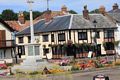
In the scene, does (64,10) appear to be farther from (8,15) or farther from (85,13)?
(8,15)

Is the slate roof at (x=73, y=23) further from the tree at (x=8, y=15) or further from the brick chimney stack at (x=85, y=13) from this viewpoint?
the tree at (x=8, y=15)

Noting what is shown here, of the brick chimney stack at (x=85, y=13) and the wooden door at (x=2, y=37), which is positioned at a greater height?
the brick chimney stack at (x=85, y=13)

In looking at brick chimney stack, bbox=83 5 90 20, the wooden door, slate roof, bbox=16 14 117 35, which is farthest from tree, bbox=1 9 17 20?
the wooden door

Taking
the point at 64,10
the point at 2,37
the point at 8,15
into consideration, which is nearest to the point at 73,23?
the point at 2,37

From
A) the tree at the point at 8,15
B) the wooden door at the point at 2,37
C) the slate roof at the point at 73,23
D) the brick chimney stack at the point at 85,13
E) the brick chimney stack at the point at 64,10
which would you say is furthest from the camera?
the tree at the point at 8,15

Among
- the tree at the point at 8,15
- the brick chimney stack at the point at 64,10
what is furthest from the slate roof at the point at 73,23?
the tree at the point at 8,15

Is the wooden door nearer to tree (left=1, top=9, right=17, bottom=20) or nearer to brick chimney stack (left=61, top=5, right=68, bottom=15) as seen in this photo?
brick chimney stack (left=61, top=5, right=68, bottom=15)

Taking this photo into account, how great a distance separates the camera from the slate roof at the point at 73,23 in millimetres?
63156

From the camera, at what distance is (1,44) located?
191 feet

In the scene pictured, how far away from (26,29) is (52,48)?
25.7ft

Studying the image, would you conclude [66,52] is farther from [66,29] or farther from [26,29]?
[26,29]

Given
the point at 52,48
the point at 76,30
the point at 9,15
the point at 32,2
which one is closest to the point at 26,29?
the point at 52,48

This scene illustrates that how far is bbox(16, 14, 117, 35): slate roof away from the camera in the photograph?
63.2 meters

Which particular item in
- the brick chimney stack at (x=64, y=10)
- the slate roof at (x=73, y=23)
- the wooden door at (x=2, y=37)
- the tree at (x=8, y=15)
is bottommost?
the wooden door at (x=2, y=37)
